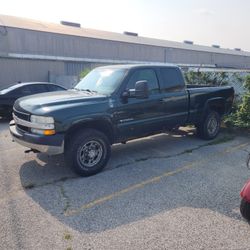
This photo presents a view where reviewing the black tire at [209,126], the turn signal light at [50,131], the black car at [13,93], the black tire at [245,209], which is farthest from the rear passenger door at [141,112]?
the black car at [13,93]

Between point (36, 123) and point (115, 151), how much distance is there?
2.44 metres

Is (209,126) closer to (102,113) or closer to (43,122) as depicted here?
(102,113)

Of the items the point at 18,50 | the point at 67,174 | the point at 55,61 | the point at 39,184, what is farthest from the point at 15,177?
the point at 18,50

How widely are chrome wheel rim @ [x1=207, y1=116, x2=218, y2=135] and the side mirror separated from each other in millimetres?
3018

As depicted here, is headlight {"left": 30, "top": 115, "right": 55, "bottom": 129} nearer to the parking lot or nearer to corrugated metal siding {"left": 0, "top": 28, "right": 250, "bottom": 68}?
the parking lot

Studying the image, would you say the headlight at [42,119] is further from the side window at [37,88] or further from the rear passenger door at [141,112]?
the side window at [37,88]

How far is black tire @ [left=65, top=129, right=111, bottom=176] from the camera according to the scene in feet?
15.7

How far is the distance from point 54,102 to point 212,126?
15.4ft

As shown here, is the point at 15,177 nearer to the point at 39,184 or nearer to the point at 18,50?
the point at 39,184

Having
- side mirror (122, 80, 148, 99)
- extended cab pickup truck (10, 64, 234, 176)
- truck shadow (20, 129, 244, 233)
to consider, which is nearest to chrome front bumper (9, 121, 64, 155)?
extended cab pickup truck (10, 64, 234, 176)

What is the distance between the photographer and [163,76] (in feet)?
20.4

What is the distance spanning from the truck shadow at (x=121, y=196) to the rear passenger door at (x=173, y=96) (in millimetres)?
1220

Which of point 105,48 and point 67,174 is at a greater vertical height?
point 105,48

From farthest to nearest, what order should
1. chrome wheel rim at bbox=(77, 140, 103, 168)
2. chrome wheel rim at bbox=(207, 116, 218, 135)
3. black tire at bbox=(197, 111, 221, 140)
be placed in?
chrome wheel rim at bbox=(207, 116, 218, 135) < black tire at bbox=(197, 111, 221, 140) < chrome wheel rim at bbox=(77, 140, 103, 168)
